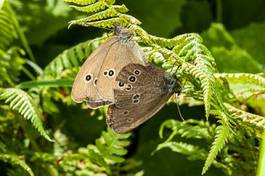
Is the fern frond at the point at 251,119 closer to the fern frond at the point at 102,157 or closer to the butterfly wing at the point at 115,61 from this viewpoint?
the butterfly wing at the point at 115,61

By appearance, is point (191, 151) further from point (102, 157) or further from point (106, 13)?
point (106, 13)

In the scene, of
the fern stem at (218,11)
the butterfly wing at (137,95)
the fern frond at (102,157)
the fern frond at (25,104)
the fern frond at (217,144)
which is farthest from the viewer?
the fern stem at (218,11)

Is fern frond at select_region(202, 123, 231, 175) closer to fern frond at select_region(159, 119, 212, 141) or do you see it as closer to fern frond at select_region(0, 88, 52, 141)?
fern frond at select_region(159, 119, 212, 141)

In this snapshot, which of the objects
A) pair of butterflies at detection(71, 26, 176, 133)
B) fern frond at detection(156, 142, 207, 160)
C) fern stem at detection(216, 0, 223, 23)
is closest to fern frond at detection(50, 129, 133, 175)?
fern frond at detection(156, 142, 207, 160)

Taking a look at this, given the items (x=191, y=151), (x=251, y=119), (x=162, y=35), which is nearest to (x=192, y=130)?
(x=191, y=151)

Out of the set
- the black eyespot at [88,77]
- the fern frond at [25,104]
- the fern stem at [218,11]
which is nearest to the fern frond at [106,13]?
the black eyespot at [88,77]

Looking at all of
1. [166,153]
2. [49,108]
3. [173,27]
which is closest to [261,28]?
[173,27]

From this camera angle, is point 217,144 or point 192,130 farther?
point 192,130

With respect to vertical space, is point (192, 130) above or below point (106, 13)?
below
